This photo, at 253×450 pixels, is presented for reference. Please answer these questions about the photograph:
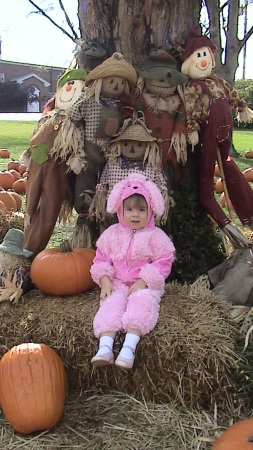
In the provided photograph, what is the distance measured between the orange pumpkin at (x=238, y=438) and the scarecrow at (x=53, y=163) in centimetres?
204

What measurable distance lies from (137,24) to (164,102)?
2.03 ft

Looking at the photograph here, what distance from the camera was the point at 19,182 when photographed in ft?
27.3

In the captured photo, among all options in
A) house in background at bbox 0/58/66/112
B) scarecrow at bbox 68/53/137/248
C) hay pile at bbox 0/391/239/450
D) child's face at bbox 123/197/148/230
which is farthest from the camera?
house in background at bbox 0/58/66/112

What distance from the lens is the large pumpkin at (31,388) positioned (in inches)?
111

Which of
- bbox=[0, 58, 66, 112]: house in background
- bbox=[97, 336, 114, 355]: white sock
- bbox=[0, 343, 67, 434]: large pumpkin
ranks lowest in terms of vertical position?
bbox=[0, 343, 67, 434]: large pumpkin

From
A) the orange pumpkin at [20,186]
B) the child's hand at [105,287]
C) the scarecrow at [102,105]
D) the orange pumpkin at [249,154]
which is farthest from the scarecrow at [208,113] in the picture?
the orange pumpkin at [249,154]

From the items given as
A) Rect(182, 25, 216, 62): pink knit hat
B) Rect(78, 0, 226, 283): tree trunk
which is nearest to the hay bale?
Rect(78, 0, 226, 283): tree trunk

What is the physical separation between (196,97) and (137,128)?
51cm

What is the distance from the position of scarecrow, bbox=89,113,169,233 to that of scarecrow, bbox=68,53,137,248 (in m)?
0.07

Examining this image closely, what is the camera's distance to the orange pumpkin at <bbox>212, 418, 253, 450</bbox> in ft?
7.79

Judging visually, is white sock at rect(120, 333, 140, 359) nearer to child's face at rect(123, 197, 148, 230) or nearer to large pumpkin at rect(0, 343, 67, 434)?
large pumpkin at rect(0, 343, 67, 434)

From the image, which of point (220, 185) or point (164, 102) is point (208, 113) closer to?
point (164, 102)

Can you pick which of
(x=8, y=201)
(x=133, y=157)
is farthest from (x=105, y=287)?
(x=8, y=201)

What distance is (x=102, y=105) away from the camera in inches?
151
